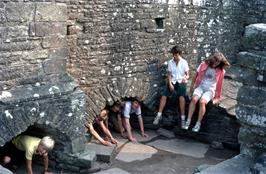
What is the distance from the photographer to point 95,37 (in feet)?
22.3

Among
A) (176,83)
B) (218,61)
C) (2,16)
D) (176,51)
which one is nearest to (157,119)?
(176,83)

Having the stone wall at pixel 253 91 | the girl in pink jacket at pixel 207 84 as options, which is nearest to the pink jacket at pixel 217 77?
the girl in pink jacket at pixel 207 84

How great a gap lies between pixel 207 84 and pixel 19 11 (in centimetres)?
362

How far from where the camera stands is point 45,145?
228 inches

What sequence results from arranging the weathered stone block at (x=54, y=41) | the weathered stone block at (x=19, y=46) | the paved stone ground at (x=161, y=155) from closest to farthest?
1. the weathered stone block at (x=19, y=46)
2. the weathered stone block at (x=54, y=41)
3. the paved stone ground at (x=161, y=155)

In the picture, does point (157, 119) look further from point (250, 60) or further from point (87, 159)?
point (250, 60)

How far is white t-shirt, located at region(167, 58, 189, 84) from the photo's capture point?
780cm

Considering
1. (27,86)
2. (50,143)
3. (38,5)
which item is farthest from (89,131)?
(38,5)

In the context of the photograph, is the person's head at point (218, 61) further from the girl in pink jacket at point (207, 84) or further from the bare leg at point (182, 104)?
the bare leg at point (182, 104)

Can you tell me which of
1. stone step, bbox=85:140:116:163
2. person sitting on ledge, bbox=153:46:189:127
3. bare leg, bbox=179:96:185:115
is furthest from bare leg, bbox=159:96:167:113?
stone step, bbox=85:140:116:163

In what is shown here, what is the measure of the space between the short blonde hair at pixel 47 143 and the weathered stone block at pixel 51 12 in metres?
1.59

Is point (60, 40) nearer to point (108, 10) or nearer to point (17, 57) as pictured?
point (17, 57)

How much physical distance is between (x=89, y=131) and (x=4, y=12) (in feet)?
8.53

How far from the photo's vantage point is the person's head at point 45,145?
228 inches
